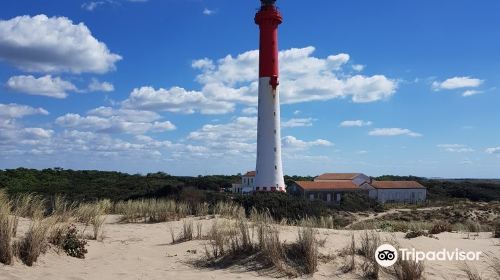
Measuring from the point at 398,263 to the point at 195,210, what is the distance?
38.9 feet

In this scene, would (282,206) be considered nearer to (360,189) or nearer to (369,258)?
(369,258)

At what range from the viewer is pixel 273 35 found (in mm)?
31328

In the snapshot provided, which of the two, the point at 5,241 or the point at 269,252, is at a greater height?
the point at 5,241

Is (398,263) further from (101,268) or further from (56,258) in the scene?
(56,258)

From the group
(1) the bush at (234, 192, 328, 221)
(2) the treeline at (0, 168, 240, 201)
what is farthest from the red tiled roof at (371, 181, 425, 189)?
(1) the bush at (234, 192, 328, 221)


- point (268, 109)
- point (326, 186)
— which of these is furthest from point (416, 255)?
point (326, 186)

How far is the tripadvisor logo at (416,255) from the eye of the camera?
9.43 meters

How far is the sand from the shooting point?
28.7ft

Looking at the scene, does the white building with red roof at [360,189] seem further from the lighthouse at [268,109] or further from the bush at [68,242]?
the bush at [68,242]

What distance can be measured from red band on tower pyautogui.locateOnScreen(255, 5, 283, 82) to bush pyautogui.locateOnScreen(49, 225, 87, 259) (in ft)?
73.0

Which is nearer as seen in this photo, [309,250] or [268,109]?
[309,250]

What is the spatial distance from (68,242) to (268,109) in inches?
872

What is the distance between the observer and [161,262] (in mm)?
10266

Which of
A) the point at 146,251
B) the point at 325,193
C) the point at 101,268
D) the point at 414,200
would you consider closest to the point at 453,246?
the point at 146,251
